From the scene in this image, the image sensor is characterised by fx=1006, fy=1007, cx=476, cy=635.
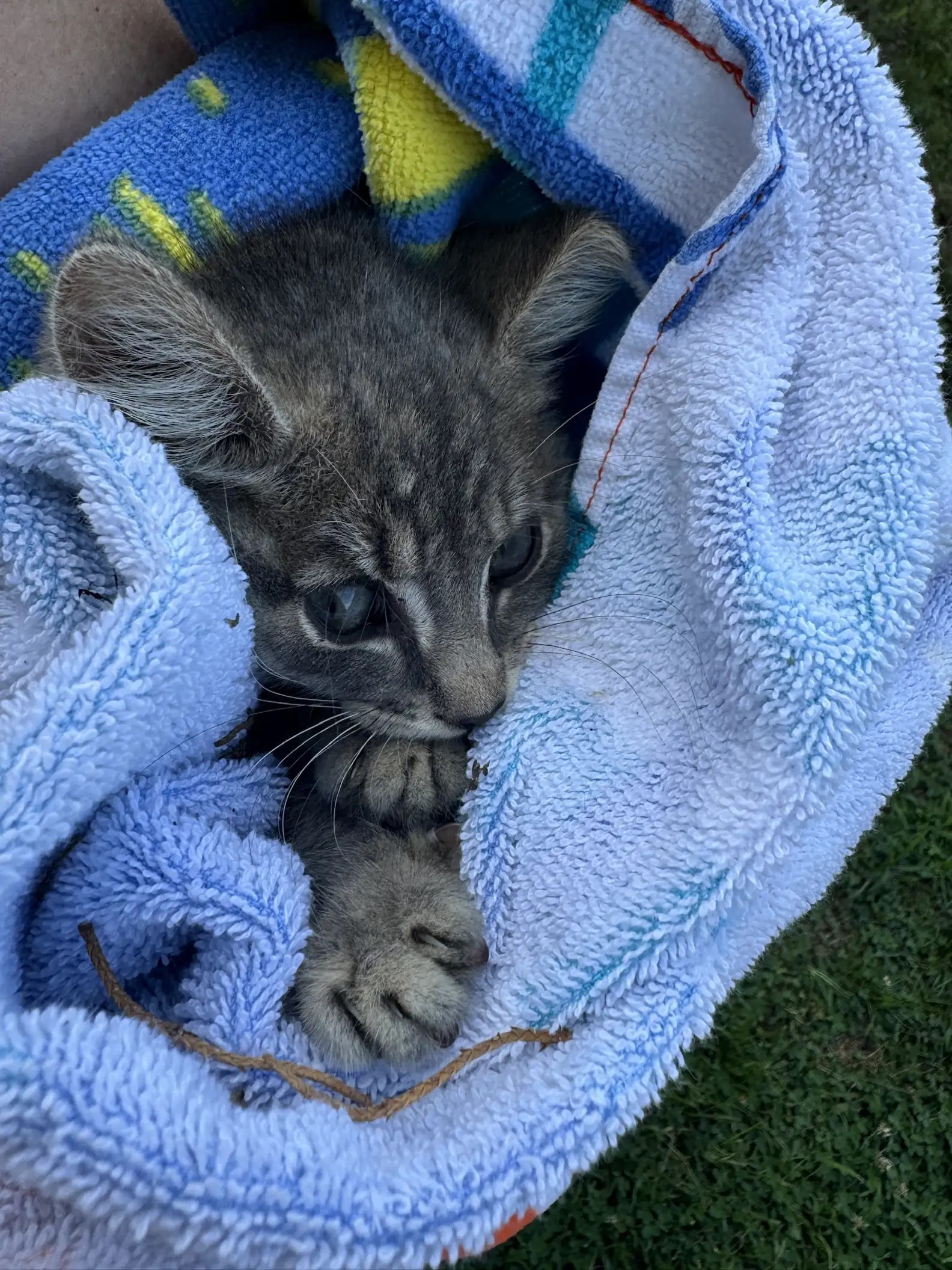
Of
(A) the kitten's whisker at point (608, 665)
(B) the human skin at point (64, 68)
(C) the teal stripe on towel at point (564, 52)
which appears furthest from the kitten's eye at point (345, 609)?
(B) the human skin at point (64, 68)

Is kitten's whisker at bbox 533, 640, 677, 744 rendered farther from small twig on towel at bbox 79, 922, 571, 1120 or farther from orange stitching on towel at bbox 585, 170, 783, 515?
small twig on towel at bbox 79, 922, 571, 1120

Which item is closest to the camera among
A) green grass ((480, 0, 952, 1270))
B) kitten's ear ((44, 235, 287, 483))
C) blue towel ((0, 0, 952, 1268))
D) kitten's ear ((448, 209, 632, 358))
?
blue towel ((0, 0, 952, 1268))

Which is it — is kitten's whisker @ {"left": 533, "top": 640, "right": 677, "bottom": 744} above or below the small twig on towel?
above

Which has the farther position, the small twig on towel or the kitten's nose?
the kitten's nose

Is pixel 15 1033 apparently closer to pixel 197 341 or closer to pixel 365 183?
pixel 197 341

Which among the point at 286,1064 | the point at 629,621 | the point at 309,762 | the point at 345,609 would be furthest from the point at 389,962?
the point at 629,621

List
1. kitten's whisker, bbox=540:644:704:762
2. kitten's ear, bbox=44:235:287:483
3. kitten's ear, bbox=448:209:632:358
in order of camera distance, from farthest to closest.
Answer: kitten's ear, bbox=448:209:632:358
kitten's whisker, bbox=540:644:704:762
kitten's ear, bbox=44:235:287:483

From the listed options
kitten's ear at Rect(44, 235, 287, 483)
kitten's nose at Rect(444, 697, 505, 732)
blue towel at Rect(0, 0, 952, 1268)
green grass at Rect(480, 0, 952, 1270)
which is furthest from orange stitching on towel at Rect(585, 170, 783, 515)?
green grass at Rect(480, 0, 952, 1270)
